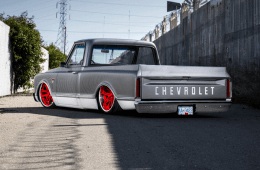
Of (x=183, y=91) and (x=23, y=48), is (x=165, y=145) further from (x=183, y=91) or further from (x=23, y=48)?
(x=23, y=48)

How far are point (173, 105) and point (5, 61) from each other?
1087 cm

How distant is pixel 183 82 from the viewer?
332 inches

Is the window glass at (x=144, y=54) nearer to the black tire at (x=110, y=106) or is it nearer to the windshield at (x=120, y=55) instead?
the windshield at (x=120, y=55)

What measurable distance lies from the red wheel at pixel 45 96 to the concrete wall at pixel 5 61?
5.49 metres

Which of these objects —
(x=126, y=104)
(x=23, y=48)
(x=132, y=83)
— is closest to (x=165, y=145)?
(x=132, y=83)

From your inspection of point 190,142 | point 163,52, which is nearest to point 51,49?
point 163,52

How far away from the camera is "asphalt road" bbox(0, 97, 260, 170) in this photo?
14.4 ft

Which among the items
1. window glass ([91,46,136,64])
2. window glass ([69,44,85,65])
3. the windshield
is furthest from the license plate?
window glass ([69,44,85,65])

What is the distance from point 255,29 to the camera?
42.5ft

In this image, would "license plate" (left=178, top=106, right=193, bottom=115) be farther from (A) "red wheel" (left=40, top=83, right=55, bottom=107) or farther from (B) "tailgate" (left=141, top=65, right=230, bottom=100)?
(A) "red wheel" (left=40, top=83, right=55, bottom=107)

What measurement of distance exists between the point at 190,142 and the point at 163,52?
2259 cm

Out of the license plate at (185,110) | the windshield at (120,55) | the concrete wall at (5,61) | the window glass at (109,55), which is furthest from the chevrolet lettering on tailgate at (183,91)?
the concrete wall at (5,61)

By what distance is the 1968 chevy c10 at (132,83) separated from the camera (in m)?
8.16

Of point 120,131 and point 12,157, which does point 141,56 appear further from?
point 12,157
